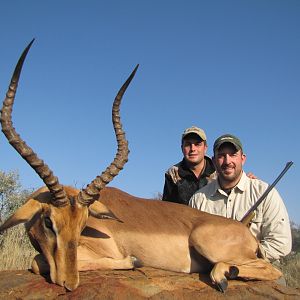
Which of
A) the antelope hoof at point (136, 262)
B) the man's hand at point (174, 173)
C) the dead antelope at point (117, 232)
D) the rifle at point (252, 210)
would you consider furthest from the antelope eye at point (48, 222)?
the man's hand at point (174, 173)

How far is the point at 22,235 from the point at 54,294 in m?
6.76

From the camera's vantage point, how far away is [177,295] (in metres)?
4.29

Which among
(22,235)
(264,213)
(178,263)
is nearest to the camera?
(178,263)

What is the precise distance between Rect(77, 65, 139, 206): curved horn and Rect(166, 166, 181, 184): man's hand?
3.73 meters

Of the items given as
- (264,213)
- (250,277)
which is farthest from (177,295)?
(264,213)

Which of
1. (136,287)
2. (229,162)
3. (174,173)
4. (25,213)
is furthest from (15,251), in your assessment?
(136,287)

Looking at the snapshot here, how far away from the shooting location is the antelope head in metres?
4.23

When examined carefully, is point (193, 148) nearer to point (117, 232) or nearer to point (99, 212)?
point (117, 232)

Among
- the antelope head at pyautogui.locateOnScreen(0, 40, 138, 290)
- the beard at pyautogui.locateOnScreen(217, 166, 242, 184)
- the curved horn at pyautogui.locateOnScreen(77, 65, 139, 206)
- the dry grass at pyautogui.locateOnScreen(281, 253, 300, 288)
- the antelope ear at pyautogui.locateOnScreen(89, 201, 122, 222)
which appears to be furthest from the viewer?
the dry grass at pyautogui.locateOnScreen(281, 253, 300, 288)

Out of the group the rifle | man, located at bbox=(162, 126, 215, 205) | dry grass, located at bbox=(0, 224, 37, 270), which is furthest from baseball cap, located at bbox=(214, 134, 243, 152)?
dry grass, located at bbox=(0, 224, 37, 270)

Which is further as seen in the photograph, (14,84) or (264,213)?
(264,213)

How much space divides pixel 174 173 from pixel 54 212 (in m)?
4.52

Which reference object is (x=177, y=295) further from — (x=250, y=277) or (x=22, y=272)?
(x=22, y=272)

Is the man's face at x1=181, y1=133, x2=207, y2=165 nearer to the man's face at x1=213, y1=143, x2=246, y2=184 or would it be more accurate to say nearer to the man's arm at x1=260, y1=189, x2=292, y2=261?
the man's face at x1=213, y1=143, x2=246, y2=184
